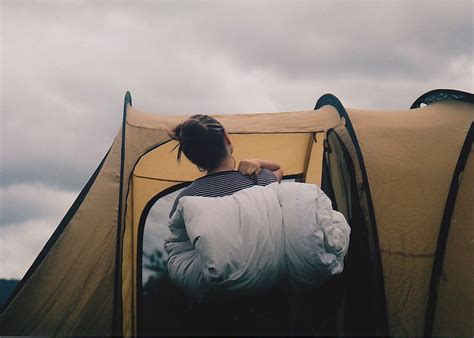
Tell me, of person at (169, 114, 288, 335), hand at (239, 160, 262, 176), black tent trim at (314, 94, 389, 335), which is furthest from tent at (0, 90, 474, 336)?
hand at (239, 160, 262, 176)

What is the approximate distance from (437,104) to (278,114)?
3.50 ft

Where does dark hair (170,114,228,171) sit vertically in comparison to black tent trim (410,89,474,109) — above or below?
below

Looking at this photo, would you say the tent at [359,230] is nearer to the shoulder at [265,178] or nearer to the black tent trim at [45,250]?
the black tent trim at [45,250]

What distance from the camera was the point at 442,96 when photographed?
11.1 feet

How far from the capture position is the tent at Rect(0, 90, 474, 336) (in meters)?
2.71

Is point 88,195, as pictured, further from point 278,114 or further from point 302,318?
point 302,318

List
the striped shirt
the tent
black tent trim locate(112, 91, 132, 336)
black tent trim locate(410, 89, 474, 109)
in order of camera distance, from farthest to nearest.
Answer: black tent trim locate(410, 89, 474, 109)
the tent
black tent trim locate(112, 91, 132, 336)
the striped shirt

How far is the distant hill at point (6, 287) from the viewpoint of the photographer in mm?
3023

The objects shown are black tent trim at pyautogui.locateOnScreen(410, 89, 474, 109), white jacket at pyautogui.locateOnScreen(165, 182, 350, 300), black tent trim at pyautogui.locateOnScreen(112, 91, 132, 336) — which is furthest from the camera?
black tent trim at pyautogui.locateOnScreen(410, 89, 474, 109)

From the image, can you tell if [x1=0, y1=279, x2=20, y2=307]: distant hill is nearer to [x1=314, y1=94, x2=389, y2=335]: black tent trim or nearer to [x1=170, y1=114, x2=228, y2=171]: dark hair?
[x1=170, y1=114, x2=228, y2=171]: dark hair

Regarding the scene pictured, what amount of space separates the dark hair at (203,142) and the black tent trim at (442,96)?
5.54ft

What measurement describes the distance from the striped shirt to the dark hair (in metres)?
0.07

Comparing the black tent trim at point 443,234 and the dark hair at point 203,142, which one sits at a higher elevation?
the dark hair at point 203,142

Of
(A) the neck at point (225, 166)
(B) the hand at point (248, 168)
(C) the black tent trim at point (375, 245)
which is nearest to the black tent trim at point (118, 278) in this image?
(A) the neck at point (225, 166)
